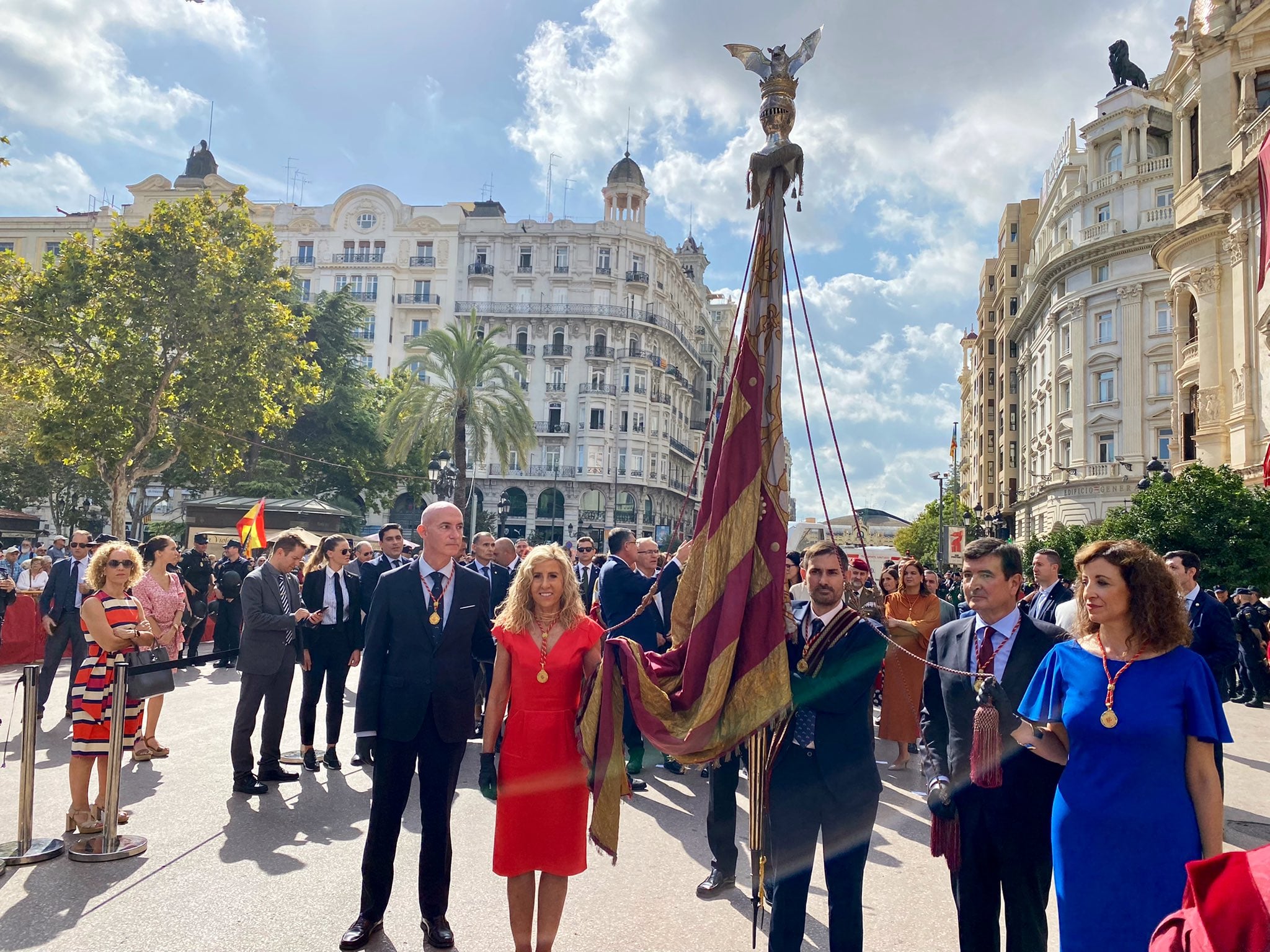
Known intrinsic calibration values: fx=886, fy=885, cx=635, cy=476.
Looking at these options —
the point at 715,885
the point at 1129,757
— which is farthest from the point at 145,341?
the point at 1129,757

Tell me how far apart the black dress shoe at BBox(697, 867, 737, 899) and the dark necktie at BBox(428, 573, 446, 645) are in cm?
209

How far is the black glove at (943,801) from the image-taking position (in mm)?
3678

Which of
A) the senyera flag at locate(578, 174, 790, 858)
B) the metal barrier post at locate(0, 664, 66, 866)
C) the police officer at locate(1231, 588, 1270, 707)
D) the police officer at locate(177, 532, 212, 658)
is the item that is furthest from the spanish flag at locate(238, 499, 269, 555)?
the police officer at locate(1231, 588, 1270, 707)

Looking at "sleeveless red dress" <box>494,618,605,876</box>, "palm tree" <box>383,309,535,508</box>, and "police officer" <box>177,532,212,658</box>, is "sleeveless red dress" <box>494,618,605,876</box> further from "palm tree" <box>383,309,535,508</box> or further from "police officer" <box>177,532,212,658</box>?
"palm tree" <box>383,309,535,508</box>

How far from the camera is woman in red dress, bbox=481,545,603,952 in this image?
3.89 metres

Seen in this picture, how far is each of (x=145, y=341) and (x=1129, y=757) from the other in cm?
2677

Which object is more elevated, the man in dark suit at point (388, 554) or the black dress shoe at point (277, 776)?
the man in dark suit at point (388, 554)

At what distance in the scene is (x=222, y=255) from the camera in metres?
25.3

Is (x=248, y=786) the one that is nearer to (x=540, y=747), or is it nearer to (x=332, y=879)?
(x=332, y=879)

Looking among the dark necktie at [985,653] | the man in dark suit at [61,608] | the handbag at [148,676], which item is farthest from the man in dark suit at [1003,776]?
the man in dark suit at [61,608]

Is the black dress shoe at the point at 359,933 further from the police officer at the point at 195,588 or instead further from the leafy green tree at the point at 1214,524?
the leafy green tree at the point at 1214,524

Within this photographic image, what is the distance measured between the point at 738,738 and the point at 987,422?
239 feet

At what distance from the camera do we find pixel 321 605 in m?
8.05

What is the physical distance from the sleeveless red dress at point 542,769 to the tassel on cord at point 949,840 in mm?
1522
